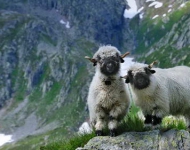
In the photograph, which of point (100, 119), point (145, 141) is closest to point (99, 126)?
point (100, 119)

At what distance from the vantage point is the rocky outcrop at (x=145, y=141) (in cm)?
1369

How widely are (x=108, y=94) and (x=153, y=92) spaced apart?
1.90 metres

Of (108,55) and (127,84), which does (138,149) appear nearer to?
(127,84)

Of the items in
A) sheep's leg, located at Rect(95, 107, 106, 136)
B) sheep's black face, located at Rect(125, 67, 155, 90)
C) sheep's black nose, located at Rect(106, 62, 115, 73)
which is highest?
sheep's black nose, located at Rect(106, 62, 115, 73)

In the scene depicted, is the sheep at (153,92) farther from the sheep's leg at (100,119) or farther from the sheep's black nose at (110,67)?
the sheep's leg at (100,119)

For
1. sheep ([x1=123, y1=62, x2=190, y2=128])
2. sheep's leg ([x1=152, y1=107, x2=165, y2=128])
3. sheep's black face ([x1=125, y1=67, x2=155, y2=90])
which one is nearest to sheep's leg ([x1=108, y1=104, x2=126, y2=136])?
sheep ([x1=123, y1=62, x2=190, y2=128])

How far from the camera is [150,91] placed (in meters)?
14.1

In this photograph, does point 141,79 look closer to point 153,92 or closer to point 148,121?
point 153,92

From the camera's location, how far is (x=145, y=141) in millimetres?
14055

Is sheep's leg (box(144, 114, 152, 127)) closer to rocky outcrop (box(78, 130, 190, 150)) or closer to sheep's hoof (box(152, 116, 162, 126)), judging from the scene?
sheep's hoof (box(152, 116, 162, 126))

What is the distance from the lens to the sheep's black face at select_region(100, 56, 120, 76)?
1468cm

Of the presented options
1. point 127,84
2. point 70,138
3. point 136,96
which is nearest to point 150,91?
point 136,96

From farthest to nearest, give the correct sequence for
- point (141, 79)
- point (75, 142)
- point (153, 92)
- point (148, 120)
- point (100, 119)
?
1. point (75, 142)
2. point (100, 119)
3. point (148, 120)
4. point (153, 92)
5. point (141, 79)

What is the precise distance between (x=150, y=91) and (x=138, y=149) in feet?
7.72
